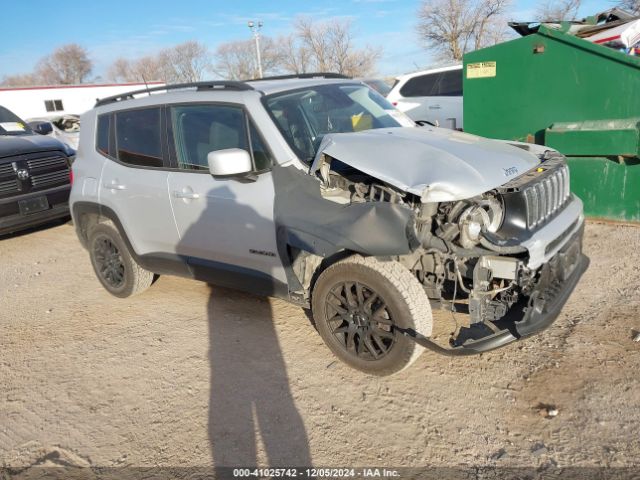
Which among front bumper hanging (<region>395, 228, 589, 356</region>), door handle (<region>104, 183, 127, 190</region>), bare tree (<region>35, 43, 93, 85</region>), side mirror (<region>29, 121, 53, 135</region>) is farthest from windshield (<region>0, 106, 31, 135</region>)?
bare tree (<region>35, 43, 93, 85</region>)

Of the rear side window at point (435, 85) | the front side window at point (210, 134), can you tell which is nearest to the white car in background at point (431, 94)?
the rear side window at point (435, 85)

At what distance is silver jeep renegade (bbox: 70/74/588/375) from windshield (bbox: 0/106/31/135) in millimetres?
4237

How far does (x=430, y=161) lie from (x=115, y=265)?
132 inches

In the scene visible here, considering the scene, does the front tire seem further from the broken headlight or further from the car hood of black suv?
the car hood of black suv

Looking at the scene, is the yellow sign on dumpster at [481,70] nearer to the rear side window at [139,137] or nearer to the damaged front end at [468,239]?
the damaged front end at [468,239]

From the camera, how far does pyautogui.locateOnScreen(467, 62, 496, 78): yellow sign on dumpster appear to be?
236 inches

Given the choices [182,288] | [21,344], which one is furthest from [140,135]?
[21,344]

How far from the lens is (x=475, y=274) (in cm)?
291

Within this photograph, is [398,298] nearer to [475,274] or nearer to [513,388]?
[475,274]

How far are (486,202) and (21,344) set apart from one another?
155 inches

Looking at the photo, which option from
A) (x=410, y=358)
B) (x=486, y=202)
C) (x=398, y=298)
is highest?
(x=486, y=202)

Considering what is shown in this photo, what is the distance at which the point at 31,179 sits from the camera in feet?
22.6

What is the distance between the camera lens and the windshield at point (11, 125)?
7574 mm

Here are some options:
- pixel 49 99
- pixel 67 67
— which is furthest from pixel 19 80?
pixel 49 99
